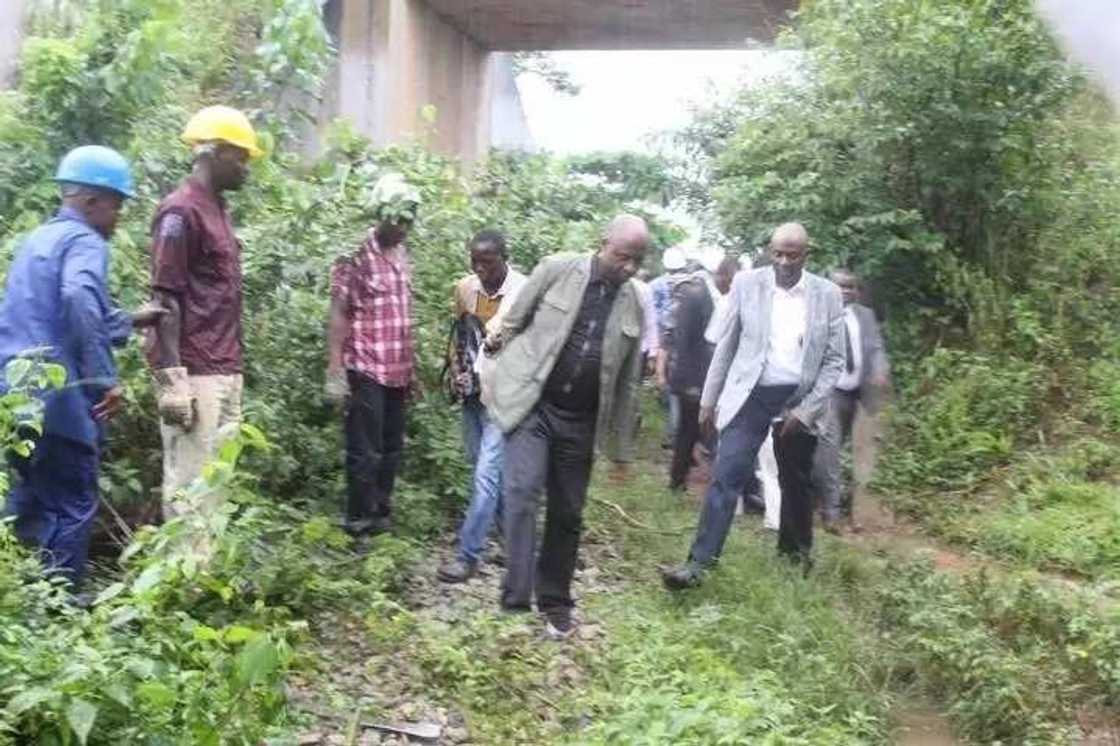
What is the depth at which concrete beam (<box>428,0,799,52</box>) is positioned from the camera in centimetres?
1581

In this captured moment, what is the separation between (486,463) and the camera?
264 inches

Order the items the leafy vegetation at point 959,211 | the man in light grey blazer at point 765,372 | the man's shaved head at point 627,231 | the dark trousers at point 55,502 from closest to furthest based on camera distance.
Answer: the dark trousers at point 55,502 < the man's shaved head at point 627,231 < the man in light grey blazer at point 765,372 < the leafy vegetation at point 959,211

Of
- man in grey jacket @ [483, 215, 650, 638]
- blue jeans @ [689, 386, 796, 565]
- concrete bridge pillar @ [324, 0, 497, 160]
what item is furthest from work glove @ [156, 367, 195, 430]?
concrete bridge pillar @ [324, 0, 497, 160]

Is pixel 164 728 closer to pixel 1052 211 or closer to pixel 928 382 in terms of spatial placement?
pixel 928 382

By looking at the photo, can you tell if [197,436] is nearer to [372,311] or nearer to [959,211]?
[372,311]

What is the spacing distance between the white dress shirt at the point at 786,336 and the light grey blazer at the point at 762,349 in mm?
25

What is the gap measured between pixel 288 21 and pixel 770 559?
12.4ft

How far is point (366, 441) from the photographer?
22.1ft

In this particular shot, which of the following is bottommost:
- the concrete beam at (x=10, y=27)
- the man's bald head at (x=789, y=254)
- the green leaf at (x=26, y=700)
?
the green leaf at (x=26, y=700)

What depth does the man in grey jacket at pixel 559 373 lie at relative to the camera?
5.89 metres

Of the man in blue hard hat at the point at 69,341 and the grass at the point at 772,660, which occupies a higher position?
the man in blue hard hat at the point at 69,341

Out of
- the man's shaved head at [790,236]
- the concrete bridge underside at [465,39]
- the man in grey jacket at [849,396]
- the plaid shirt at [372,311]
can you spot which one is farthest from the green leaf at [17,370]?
the concrete bridge underside at [465,39]

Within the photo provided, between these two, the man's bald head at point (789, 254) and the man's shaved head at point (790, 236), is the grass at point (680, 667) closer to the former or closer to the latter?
the man's bald head at point (789, 254)

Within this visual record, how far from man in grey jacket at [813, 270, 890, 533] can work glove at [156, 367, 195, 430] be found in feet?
15.2
